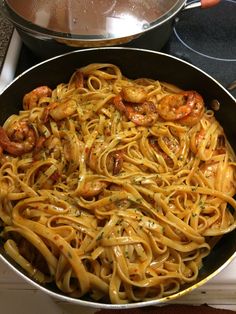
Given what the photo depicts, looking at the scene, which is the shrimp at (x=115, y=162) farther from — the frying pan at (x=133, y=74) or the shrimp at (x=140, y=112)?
the frying pan at (x=133, y=74)

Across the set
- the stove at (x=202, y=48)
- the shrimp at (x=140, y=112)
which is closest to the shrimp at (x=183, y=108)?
the shrimp at (x=140, y=112)

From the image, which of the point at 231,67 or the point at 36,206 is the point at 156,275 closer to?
the point at 36,206

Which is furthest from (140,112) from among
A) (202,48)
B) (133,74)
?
(202,48)

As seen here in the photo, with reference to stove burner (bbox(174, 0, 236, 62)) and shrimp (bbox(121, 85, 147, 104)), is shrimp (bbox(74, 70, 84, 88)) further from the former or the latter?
stove burner (bbox(174, 0, 236, 62))

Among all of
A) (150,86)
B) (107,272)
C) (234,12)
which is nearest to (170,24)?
(150,86)

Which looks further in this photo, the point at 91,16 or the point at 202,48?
the point at 202,48

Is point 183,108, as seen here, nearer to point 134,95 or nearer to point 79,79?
point 134,95
